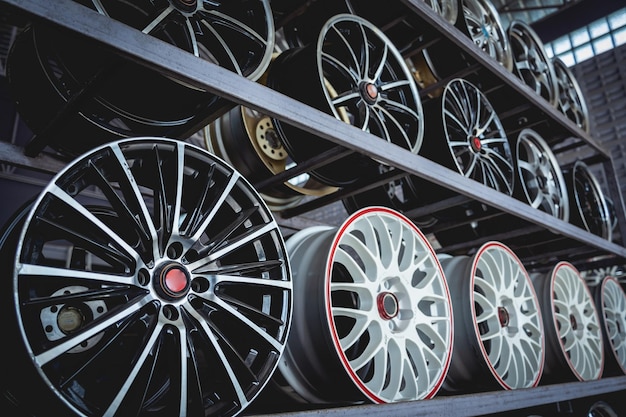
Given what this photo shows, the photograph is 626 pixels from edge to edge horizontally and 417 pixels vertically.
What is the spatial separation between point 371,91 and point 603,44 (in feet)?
29.1

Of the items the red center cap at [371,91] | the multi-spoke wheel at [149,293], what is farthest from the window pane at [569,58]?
the multi-spoke wheel at [149,293]

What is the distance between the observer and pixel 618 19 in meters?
9.25

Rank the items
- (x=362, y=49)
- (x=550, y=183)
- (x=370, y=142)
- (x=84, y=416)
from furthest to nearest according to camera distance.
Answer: (x=550, y=183), (x=362, y=49), (x=370, y=142), (x=84, y=416)

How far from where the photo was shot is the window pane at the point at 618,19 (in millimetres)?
9156

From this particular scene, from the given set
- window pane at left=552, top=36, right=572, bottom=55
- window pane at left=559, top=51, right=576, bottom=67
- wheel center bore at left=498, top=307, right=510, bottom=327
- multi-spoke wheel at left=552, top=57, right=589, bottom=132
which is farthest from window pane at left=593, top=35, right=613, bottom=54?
wheel center bore at left=498, top=307, right=510, bottom=327

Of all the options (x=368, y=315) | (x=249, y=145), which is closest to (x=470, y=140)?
(x=249, y=145)

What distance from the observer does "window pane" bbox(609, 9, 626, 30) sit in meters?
9.16

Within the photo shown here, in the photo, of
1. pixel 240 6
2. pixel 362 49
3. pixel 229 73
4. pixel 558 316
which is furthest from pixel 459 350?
pixel 240 6

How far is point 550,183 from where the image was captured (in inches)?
150

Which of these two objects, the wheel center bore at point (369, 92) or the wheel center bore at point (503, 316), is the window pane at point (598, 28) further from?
the wheel center bore at point (369, 92)

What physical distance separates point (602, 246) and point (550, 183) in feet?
2.32

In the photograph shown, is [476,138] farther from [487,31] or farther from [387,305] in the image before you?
[387,305]

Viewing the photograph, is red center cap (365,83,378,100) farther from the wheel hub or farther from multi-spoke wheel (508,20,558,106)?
multi-spoke wheel (508,20,558,106)

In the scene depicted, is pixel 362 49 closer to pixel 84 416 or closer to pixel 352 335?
pixel 352 335
